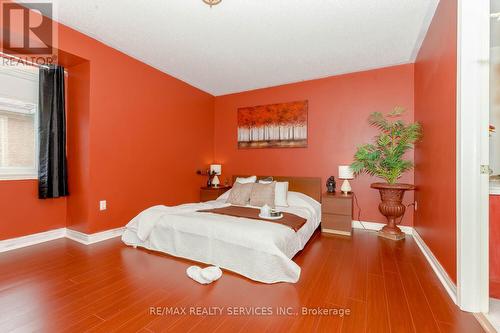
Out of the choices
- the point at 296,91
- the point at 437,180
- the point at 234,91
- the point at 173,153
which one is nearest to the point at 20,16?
the point at 173,153

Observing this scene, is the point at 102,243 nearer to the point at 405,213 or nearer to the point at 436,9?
the point at 405,213

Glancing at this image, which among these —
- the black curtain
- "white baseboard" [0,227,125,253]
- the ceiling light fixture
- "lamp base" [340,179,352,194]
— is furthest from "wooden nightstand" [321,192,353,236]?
the black curtain

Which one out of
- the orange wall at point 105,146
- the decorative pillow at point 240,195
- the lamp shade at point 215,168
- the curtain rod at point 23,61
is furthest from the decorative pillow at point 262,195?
the curtain rod at point 23,61

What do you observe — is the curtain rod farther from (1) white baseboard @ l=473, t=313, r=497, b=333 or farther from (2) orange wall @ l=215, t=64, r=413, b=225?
(1) white baseboard @ l=473, t=313, r=497, b=333

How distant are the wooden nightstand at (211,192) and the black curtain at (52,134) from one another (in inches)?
88.3

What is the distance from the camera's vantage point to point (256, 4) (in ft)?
7.78

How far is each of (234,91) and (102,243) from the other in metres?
3.71

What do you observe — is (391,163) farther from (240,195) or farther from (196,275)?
(196,275)

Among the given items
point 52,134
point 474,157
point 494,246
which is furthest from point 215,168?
point 494,246

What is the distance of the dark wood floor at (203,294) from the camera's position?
5.05ft

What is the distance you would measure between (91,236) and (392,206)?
164 inches

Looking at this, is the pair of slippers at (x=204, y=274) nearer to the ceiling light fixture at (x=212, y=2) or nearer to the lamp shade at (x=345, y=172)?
the lamp shade at (x=345, y=172)

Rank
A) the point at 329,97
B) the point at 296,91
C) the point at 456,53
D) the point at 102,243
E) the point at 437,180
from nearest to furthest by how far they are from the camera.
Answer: the point at 456,53 → the point at 437,180 → the point at 102,243 → the point at 329,97 → the point at 296,91

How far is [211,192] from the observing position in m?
4.64
